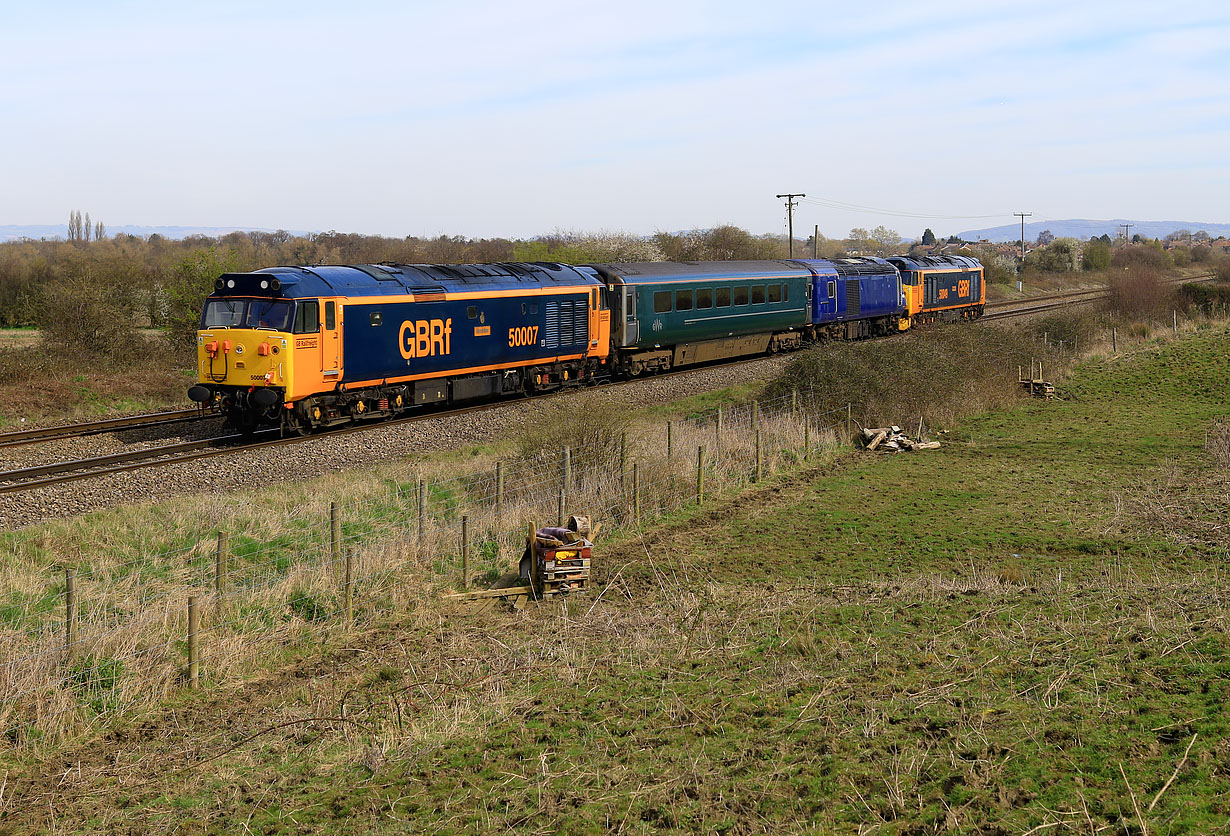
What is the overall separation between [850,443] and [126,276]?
32.9 meters

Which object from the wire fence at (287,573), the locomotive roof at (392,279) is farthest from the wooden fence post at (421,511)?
the locomotive roof at (392,279)

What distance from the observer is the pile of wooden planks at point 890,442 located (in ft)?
77.9

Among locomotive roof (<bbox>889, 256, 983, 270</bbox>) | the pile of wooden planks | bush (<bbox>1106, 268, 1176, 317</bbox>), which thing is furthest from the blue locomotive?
bush (<bbox>1106, 268, 1176, 317</bbox>)

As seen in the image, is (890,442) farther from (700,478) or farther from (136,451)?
(136,451)

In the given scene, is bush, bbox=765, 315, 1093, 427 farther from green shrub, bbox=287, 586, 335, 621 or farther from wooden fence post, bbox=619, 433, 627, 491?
green shrub, bbox=287, 586, 335, 621

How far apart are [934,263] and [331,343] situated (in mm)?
37681

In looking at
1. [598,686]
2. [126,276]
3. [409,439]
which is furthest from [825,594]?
[126,276]

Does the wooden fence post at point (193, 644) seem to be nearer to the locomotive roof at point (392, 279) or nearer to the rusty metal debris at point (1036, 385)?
the locomotive roof at point (392, 279)

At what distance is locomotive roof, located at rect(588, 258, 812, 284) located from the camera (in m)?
31.0

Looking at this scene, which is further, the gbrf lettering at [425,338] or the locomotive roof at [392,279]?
the gbrf lettering at [425,338]

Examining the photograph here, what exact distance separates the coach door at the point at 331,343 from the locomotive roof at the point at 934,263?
32.7 m

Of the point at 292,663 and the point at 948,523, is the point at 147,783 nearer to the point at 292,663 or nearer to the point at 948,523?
the point at 292,663

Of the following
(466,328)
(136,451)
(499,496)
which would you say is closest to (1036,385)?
(466,328)

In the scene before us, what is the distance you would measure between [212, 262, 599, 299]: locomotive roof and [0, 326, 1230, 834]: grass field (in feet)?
34.6
